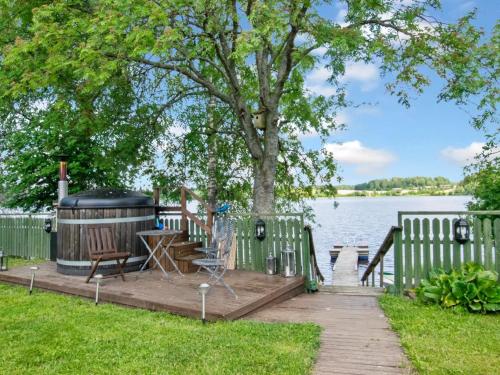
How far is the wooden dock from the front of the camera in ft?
45.4

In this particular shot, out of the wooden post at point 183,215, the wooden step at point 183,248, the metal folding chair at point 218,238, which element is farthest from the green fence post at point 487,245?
the wooden post at point 183,215

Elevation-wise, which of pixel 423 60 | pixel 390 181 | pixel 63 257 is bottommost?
pixel 63 257

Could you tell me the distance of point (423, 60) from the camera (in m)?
8.80

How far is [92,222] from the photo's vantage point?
7.41 metres

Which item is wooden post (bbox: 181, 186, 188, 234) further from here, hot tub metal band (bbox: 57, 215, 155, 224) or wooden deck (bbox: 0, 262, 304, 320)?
wooden deck (bbox: 0, 262, 304, 320)

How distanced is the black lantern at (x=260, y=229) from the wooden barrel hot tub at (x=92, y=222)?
7.72 feet

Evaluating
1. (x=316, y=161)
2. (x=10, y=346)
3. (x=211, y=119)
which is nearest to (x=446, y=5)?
(x=316, y=161)

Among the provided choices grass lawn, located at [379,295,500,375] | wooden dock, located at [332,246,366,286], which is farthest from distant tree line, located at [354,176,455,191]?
grass lawn, located at [379,295,500,375]

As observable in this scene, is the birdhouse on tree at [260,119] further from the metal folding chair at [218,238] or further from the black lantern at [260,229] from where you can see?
the metal folding chair at [218,238]

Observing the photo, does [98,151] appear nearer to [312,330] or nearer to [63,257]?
[63,257]

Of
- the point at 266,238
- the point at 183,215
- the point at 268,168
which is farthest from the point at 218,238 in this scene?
the point at 268,168

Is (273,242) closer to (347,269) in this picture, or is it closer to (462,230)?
(462,230)

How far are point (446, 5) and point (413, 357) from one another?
30.5ft

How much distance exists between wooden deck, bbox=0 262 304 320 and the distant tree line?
1366 centimetres
